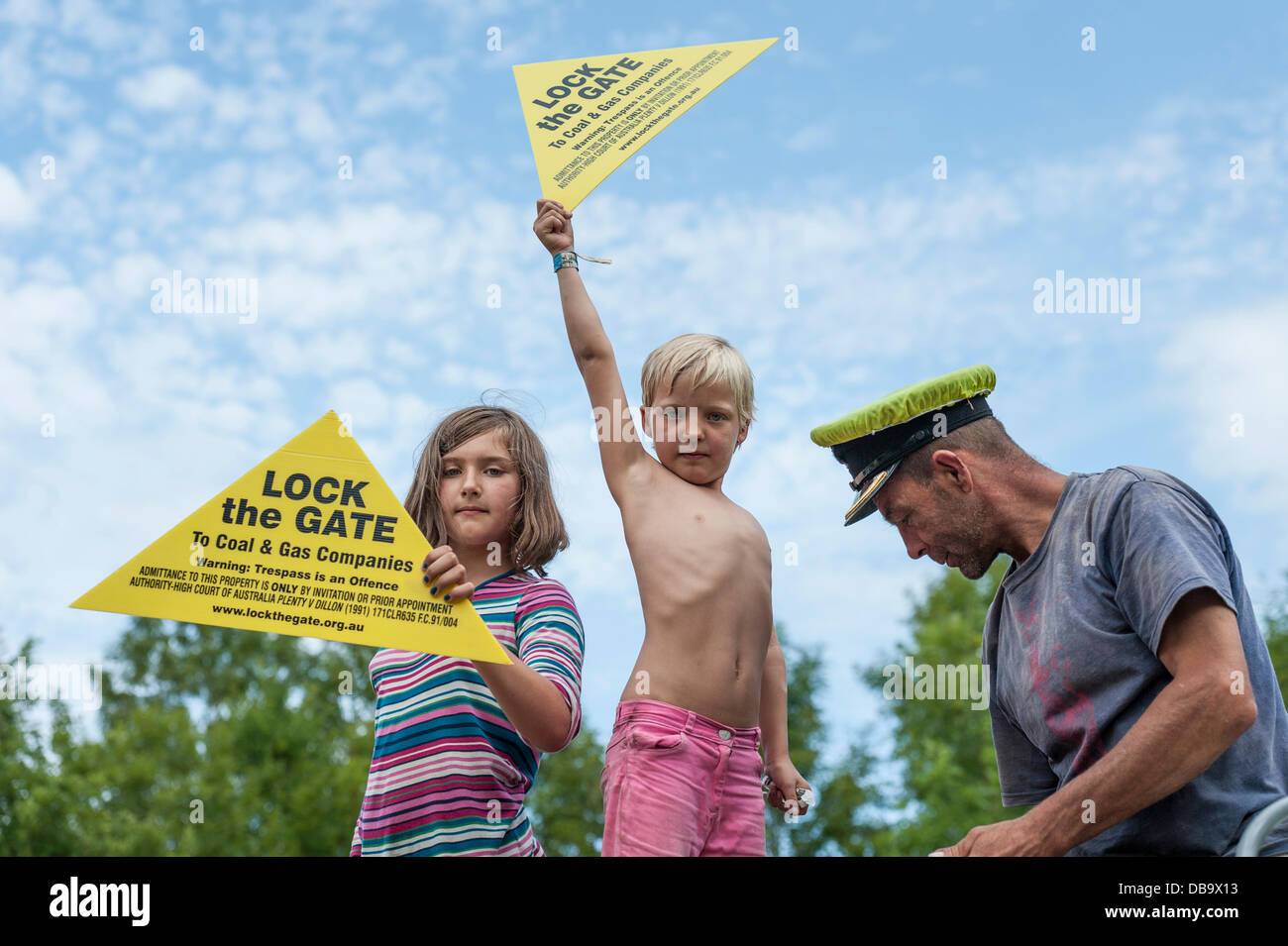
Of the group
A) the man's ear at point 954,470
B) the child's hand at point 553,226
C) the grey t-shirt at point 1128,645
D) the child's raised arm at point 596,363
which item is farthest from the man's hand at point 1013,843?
the child's hand at point 553,226

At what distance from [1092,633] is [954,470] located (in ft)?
2.22

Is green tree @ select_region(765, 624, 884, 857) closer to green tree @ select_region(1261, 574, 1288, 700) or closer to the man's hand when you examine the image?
green tree @ select_region(1261, 574, 1288, 700)

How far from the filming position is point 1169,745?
262cm

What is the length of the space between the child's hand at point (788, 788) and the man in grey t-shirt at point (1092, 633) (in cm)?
62

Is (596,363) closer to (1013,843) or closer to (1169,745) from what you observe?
(1013,843)

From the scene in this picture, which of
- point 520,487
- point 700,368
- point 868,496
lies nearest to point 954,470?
point 868,496

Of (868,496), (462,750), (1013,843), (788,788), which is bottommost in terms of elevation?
(1013,843)

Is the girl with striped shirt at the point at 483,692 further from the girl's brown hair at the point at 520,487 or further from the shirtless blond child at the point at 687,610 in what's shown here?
the shirtless blond child at the point at 687,610

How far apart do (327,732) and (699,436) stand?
3053cm

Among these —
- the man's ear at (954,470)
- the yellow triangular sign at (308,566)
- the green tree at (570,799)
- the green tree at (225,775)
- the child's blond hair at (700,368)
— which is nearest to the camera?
the yellow triangular sign at (308,566)

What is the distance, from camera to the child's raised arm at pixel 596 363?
11.7ft
